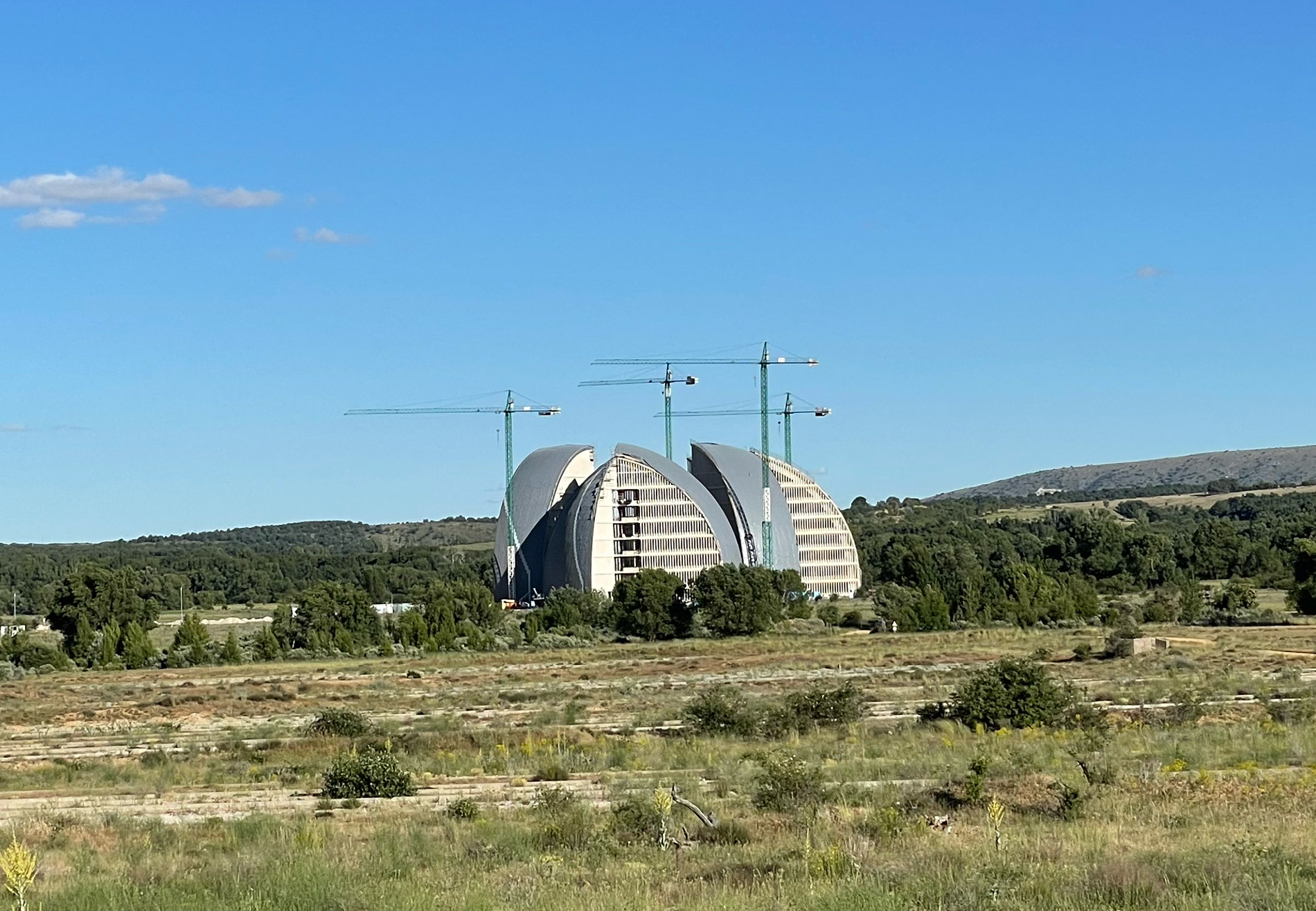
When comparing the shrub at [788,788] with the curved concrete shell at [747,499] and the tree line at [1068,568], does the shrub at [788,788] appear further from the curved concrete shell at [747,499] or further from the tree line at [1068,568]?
the curved concrete shell at [747,499]

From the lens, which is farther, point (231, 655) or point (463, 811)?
point (231, 655)

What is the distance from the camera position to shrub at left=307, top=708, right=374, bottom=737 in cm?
3784

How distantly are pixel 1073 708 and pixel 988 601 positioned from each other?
2620 inches

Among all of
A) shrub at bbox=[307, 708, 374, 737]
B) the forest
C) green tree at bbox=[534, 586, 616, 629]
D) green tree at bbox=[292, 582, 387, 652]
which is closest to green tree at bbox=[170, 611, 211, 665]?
the forest

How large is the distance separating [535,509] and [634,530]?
14346 millimetres

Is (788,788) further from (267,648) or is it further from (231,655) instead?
(267,648)

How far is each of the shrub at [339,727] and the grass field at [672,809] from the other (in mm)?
552

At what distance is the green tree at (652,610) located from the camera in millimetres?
94500

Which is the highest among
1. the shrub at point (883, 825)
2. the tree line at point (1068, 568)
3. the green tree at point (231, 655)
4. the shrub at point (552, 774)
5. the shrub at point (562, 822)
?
the tree line at point (1068, 568)

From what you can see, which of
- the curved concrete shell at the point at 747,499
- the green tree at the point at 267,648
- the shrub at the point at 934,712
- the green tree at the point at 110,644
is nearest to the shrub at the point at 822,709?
the shrub at the point at 934,712

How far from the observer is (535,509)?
15962cm

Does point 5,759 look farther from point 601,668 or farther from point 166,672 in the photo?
point 166,672

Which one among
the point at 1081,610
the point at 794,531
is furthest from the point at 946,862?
the point at 794,531

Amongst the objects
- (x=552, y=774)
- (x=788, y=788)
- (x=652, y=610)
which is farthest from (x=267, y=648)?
(x=788, y=788)
